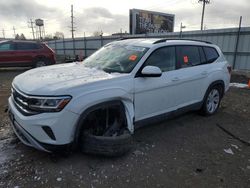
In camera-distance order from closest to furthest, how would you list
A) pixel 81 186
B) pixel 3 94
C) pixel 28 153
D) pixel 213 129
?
pixel 81 186
pixel 28 153
pixel 213 129
pixel 3 94

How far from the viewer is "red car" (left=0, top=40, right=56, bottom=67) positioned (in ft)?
41.1

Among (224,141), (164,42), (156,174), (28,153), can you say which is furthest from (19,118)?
(224,141)

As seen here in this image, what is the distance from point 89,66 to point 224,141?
286cm

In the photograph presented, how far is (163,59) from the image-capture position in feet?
13.6

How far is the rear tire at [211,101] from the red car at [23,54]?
10630 mm

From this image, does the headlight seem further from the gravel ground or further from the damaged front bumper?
the gravel ground

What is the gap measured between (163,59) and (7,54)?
1116 centimetres

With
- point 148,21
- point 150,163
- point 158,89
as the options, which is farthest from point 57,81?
point 148,21

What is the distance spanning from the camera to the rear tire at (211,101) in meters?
5.20

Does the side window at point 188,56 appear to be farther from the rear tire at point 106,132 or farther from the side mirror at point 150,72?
the rear tire at point 106,132

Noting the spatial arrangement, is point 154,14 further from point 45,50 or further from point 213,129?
point 213,129

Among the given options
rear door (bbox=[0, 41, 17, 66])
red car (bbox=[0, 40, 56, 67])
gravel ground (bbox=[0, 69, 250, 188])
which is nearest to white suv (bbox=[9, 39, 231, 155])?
gravel ground (bbox=[0, 69, 250, 188])

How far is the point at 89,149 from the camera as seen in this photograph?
3217mm

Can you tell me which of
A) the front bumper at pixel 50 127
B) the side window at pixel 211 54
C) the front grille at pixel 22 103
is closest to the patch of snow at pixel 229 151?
the side window at pixel 211 54
